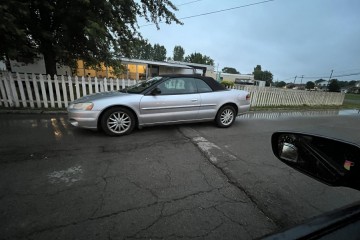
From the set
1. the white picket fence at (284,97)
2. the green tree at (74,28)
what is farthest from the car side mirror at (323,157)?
the white picket fence at (284,97)

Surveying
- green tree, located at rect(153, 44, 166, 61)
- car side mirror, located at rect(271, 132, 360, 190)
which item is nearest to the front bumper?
car side mirror, located at rect(271, 132, 360, 190)

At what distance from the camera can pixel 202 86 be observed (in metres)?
5.42

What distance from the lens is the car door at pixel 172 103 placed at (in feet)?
15.5

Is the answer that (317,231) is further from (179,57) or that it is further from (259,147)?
(179,57)

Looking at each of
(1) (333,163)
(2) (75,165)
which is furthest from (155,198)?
(1) (333,163)

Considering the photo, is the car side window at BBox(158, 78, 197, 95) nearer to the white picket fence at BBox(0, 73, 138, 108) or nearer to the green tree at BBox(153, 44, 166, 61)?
the white picket fence at BBox(0, 73, 138, 108)

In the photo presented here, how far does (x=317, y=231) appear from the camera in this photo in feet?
2.67

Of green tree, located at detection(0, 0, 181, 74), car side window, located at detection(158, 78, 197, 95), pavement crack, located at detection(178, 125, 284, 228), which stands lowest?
pavement crack, located at detection(178, 125, 284, 228)

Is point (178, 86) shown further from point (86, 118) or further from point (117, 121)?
point (86, 118)

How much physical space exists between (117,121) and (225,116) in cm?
316

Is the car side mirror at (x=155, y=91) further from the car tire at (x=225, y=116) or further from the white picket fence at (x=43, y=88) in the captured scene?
the white picket fence at (x=43, y=88)

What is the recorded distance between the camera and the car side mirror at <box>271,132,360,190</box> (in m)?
1.09

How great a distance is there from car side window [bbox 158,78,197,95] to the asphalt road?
54.5 inches

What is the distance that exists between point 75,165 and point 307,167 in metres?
3.27
